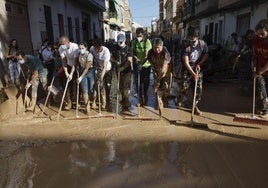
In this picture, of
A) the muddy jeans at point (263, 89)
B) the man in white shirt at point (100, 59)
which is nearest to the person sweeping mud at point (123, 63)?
the man in white shirt at point (100, 59)

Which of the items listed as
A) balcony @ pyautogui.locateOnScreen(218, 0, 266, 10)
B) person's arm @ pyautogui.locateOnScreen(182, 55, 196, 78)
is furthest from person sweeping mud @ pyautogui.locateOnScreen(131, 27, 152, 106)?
balcony @ pyautogui.locateOnScreen(218, 0, 266, 10)

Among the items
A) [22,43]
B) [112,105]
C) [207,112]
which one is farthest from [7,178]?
[22,43]

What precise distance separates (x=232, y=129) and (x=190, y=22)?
85.0ft

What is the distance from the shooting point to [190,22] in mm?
29219

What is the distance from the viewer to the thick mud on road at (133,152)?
3445mm

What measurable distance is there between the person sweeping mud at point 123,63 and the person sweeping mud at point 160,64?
580 mm

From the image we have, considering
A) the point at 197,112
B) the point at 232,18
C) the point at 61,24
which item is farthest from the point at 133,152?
the point at 232,18

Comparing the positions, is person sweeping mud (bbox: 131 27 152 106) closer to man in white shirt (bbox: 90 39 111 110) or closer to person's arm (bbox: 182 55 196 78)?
man in white shirt (bbox: 90 39 111 110)

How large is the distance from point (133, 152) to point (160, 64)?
225 cm

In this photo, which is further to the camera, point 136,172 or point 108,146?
point 108,146

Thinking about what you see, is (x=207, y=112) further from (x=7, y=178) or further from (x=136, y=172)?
(x=7, y=178)

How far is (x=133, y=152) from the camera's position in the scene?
4.23 m

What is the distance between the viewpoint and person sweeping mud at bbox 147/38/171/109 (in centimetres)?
565

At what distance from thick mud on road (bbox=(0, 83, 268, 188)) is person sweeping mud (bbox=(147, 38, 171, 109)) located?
25.0 inches
